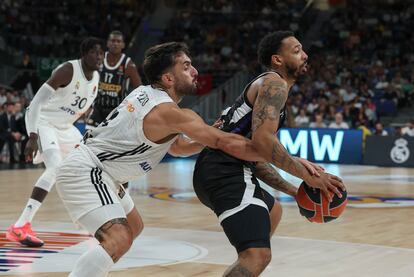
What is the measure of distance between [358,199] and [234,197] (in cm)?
746

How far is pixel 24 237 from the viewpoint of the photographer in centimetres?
719

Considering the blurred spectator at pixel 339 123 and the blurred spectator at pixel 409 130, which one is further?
the blurred spectator at pixel 339 123

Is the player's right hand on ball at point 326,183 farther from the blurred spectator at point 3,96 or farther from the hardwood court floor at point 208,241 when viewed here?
the blurred spectator at point 3,96

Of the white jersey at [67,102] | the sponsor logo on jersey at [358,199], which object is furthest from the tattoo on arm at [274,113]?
the sponsor logo on jersey at [358,199]

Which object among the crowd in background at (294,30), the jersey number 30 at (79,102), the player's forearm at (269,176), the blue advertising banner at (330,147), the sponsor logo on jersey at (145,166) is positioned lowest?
the blue advertising banner at (330,147)

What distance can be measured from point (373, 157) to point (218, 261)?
1300cm

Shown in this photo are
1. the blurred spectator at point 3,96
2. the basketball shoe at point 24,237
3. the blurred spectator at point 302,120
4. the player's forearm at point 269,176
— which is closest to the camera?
the player's forearm at point 269,176

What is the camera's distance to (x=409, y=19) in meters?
26.3

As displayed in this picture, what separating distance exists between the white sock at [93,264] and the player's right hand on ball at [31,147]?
3.11 meters

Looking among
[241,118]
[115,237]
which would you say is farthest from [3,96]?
[115,237]

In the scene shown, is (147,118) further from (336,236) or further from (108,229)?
(336,236)

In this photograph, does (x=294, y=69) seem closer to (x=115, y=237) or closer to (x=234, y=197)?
(x=234, y=197)

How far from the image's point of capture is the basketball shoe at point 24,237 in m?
7.16

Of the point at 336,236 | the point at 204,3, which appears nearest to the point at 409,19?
the point at 204,3
